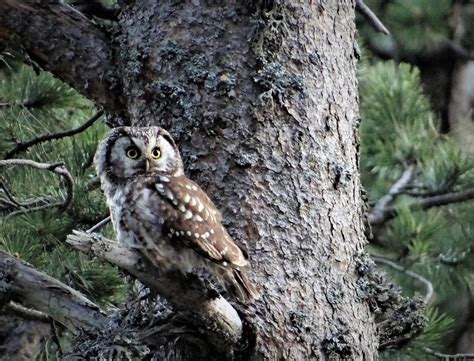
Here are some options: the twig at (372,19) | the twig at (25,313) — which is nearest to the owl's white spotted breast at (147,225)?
the twig at (25,313)

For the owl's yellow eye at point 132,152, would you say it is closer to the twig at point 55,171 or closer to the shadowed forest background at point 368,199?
the shadowed forest background at point 368,199

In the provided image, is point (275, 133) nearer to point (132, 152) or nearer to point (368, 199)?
point (132, 152)

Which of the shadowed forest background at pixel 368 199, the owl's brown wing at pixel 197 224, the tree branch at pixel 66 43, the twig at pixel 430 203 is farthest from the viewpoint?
the twig at pixel 430 203

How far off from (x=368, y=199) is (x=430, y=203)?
69 centimetres

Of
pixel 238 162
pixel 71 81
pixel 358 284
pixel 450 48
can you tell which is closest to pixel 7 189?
pixel 71 81

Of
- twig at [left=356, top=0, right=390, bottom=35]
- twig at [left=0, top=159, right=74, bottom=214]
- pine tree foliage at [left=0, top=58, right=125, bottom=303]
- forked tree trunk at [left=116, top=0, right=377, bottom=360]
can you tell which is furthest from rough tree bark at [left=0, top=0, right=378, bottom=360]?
pine tree foliage at [left=0, top=58, right=125, bottom=303]

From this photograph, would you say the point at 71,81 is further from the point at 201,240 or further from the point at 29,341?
the point at 29,341

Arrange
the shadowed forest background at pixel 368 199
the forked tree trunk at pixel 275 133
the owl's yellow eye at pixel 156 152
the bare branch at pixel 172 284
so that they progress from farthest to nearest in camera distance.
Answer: the shadowed forest background at pixel 368 199 < the owl's yellow eye at pixel 156 152 < the forked tree trunk at pixel 275 133 < the bare branch at pixel 172 284

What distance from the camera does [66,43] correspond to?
8.52 feet

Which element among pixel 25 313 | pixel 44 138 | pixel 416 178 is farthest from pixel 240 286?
pixel 416 178

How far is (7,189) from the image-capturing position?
306cm

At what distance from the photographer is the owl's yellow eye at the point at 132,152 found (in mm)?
2445

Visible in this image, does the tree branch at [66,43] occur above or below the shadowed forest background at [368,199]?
above

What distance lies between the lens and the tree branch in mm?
2596
